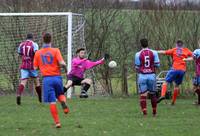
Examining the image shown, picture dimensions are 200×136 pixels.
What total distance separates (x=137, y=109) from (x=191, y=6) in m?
10.8

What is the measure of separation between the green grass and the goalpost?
18.5ft

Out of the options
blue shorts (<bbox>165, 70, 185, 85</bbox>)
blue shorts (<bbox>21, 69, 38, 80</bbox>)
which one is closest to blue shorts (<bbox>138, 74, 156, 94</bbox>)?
blue shorts (<bbox>165, 70, 185, 85</bbox>)

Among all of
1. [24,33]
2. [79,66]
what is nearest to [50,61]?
[79,66]

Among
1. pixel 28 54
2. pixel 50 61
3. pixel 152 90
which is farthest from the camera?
pixel 28 54

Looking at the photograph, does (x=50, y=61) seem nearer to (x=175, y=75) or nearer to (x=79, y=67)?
(x=79, y=67)

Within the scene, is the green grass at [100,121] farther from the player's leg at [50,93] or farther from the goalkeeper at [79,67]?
the goalkeeper at [79,67]

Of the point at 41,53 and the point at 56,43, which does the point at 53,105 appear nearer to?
the point at 41,53

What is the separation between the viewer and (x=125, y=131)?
39.0 feet

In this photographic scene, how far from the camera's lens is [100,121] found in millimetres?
13516

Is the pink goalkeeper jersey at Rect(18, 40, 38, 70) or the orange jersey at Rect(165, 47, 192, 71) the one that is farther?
the pink goalkeeper jersey at Rect(18, 40, 38, 70)

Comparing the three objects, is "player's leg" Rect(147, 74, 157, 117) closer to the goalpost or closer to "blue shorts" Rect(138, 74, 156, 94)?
"blue shorts" Rect(138, 74, 156, 94)

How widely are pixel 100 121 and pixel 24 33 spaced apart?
1176 centimetres

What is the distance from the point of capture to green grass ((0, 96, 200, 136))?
11789mm

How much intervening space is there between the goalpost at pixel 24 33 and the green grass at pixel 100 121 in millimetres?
5628
